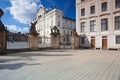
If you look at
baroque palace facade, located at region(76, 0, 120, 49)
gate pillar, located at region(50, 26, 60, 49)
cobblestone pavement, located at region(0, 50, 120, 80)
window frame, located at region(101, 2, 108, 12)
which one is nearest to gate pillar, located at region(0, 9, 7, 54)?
cobblestone pavement, located at region(0, 50, 120, 80)

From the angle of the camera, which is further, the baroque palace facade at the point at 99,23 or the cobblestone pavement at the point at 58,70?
the baroque palace facade at the point at 99,23

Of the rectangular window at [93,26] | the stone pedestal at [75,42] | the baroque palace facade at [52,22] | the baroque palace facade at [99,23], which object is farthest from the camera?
the baroque palace facade at [52,22]

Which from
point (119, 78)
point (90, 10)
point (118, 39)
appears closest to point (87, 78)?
point (119, 78)

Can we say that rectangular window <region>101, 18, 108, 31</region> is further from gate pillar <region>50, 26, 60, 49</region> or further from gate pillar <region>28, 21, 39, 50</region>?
gate pillar <region>28, 21, 39, 50</region>

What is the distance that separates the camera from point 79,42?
2859cm

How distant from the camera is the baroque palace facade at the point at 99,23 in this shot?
23.8 m

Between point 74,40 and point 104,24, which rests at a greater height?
point 104,24

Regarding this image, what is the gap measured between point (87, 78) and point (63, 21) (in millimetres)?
51596

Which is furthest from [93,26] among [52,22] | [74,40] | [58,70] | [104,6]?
[52,22]

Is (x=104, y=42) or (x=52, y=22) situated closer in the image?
(x=104, y=42)


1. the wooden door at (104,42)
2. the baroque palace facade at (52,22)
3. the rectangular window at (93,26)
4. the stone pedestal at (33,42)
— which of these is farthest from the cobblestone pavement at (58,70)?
the baroque palace facade at (52,22)

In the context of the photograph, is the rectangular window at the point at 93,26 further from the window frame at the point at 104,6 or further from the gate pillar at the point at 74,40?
the gate pillar at the point at 74,40

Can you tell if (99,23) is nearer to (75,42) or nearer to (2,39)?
(75,42)

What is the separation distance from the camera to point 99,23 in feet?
84.7
